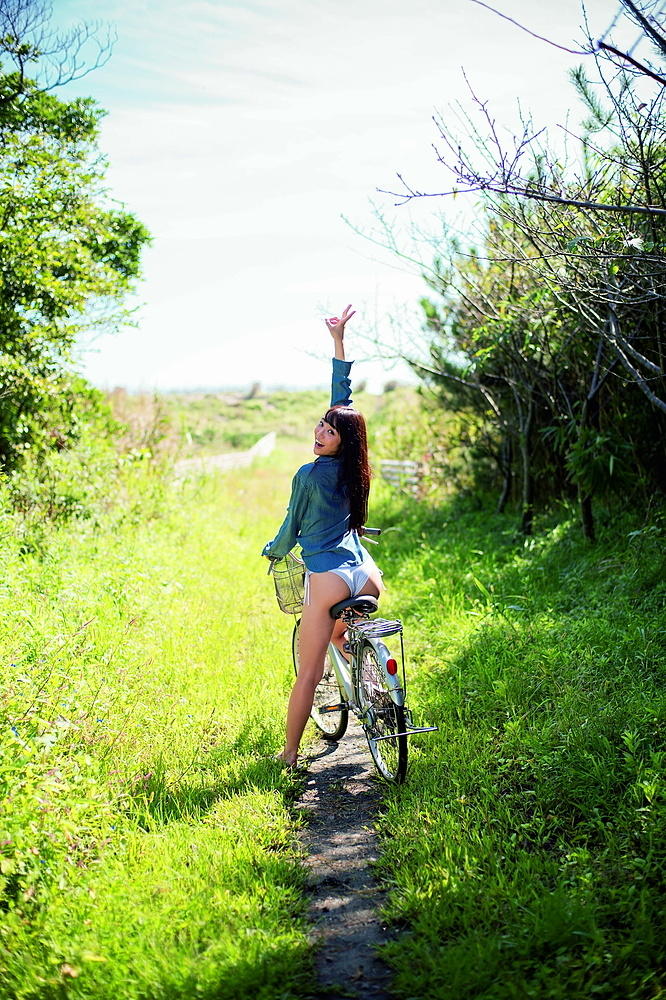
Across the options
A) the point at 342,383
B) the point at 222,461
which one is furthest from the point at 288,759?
the point at 222,461

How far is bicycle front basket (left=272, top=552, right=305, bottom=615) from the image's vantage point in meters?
4.70

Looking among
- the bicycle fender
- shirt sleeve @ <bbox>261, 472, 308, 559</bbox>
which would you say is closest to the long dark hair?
shirt sleeve @ <bbox>261, 472, 308, 559</bbox>

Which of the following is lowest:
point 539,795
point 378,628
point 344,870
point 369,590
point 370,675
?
point 344,870

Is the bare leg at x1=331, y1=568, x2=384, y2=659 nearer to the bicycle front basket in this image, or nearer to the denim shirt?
the denim shirt

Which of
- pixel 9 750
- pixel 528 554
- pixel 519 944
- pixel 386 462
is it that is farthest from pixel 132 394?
pixel 519 944

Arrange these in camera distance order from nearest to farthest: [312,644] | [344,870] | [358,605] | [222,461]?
[344,870] → [358,605] → [312,644] → [222,461]

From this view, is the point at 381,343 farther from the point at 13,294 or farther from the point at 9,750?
the point at 9,750

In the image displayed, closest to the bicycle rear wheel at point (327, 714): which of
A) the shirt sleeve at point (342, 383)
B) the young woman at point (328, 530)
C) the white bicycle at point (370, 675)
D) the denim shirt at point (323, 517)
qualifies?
the white bicycle at point (370, 675)

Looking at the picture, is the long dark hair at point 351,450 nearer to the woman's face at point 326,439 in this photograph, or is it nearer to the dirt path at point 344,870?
the woman's face at point 326,439

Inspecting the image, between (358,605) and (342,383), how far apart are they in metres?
1.33

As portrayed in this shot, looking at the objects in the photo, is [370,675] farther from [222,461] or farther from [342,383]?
[222,461]

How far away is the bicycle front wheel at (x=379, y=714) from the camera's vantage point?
4020 millimetres

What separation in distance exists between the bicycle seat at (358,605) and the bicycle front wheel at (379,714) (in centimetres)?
19

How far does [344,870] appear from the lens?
361 centimetres
